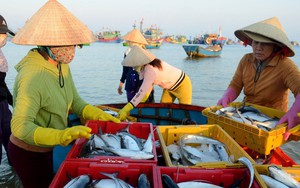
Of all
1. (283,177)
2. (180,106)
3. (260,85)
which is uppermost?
(260,85)

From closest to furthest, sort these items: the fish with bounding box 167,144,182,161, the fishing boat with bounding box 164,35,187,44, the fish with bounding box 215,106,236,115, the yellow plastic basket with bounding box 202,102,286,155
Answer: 1. the fish with bounding box 167,144,182,161
2. the yellow plastic basket with bounding box 202,102,286,155
3. the fish with bounding box 215,106,236,115
4. the fishing boat with bounding box 164,35,187,44

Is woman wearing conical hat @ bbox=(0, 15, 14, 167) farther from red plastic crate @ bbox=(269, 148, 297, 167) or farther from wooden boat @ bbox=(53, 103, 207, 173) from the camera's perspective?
red plastic crate @ bbox=(269, 148, 297, 167)

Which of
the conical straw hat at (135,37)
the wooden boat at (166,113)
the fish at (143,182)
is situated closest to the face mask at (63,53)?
the fish at (143,182)

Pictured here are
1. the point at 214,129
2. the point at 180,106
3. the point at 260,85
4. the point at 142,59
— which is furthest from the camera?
the point at 180,106

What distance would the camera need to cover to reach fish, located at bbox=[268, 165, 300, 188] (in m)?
2.17

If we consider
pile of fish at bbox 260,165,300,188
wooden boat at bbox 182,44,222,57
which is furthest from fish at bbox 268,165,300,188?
wooden boat at bbox 182,44,222,57

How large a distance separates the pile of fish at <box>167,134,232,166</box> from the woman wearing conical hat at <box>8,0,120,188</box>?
40.6 inches

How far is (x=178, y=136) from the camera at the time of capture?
334 centimetres

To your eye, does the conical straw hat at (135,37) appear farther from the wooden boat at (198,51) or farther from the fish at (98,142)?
the wooden boat at (198,51)

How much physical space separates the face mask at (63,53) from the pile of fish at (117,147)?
836mm

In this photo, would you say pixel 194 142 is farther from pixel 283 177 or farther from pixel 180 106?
pixel 180 106

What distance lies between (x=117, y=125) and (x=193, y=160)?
105 cm

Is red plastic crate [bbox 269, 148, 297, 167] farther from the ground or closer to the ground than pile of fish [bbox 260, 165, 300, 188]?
closer to the ground

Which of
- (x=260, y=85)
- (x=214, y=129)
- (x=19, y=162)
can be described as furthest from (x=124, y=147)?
(x=260, y=85)
